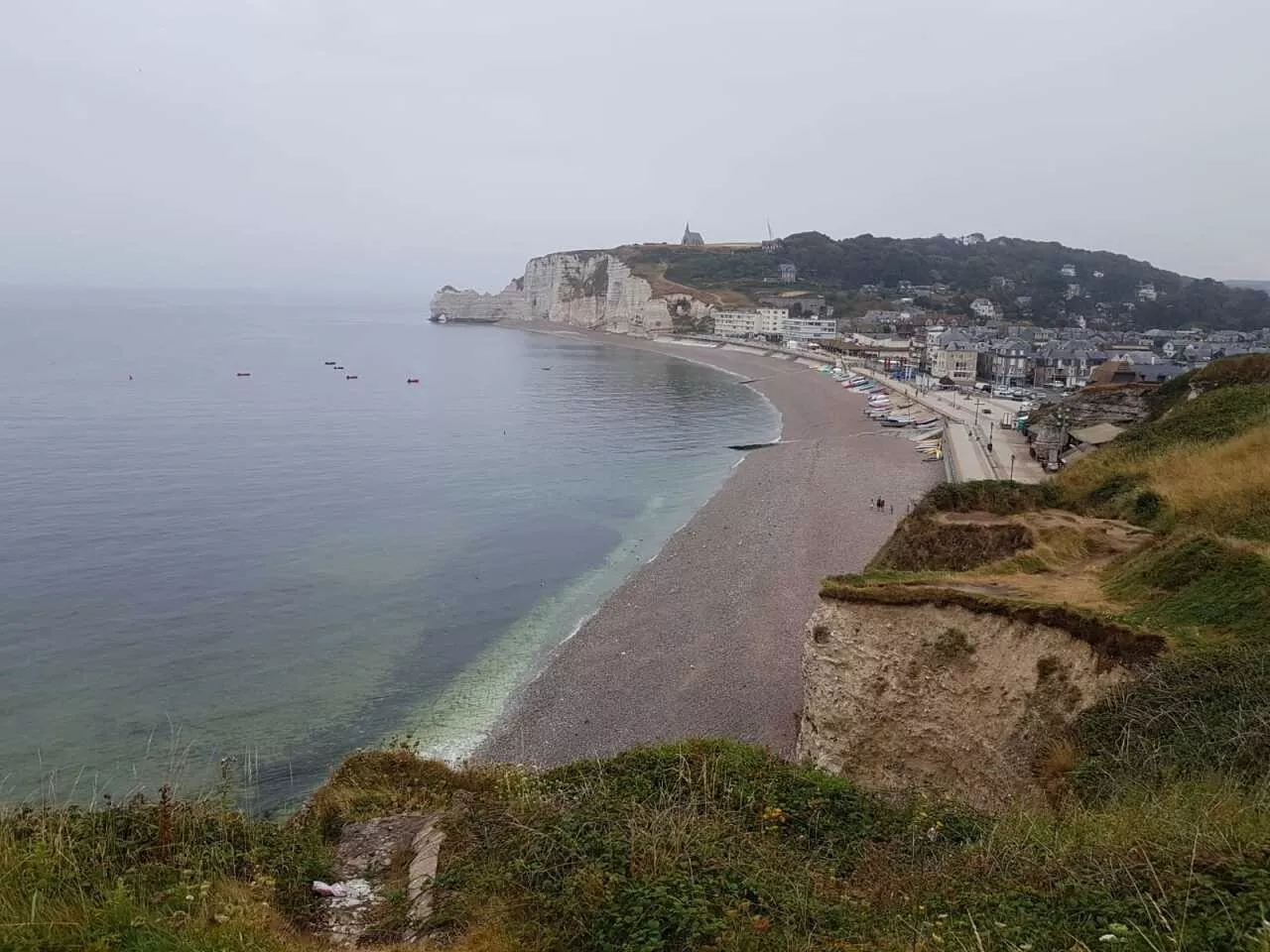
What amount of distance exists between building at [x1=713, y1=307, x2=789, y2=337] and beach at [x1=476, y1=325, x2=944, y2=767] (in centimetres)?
7688

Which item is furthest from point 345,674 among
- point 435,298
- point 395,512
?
point 435,298

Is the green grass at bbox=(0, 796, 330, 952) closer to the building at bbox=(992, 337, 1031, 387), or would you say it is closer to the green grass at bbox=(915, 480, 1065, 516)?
the green grass at bbox=(915, 480, 1065, 516)

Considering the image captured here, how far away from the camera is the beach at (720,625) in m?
16.6

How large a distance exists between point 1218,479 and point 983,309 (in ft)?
414

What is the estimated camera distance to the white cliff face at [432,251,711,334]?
127625 millimetres

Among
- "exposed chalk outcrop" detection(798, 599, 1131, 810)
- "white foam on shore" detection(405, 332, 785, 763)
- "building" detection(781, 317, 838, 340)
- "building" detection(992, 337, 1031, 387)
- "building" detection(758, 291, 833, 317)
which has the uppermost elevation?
"building" detection(758, 291, 833, 317)

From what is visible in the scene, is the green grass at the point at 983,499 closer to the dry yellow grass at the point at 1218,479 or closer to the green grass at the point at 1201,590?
the dry yellow grass at the point at 1218,479

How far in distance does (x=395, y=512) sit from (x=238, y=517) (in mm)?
5824

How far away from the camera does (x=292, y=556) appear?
27312 mm

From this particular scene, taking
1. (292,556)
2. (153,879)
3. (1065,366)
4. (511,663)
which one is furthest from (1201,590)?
(1065,366)

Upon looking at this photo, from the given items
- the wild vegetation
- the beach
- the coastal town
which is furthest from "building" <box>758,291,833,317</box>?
the wild vegetation

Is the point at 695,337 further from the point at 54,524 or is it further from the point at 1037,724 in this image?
the point at 1037,724

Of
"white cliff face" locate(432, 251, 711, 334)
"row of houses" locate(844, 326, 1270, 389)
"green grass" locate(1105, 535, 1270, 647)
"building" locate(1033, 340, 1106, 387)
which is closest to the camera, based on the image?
"green grass" locate(1105, 535, 1270, 647)

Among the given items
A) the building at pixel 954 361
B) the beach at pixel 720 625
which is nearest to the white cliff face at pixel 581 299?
the building at pixel 954 361
